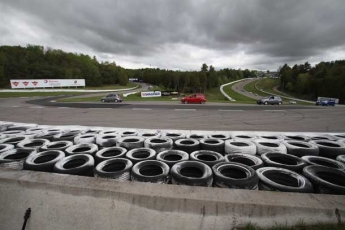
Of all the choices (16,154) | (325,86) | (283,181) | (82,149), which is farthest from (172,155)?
(325,86)

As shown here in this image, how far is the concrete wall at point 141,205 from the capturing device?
1926 mm

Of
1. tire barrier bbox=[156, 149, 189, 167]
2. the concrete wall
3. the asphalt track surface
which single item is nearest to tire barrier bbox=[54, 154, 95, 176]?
the concrete wall

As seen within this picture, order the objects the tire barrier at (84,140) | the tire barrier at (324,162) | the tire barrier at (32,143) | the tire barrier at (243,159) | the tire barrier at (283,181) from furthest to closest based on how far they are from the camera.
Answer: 1. the tire barrier at (84,140)
2. the tire barrier at (32,143)
3. the tire barrier at (243,159)
4. the tire barrier at (324,162)
5. the tire barrier at (283,181)

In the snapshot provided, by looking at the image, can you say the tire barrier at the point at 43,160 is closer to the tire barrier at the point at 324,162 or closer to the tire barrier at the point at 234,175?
the tire barrier at the point at 234,175

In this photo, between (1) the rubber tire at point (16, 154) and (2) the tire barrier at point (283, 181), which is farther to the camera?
(1) the rubber tire at point (16, 154)

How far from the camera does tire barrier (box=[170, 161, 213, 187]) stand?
8.39ft

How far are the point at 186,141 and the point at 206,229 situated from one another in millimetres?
2678

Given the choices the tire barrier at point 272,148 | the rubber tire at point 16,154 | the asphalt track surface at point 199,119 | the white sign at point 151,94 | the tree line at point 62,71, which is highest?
the tree line at point 62,71

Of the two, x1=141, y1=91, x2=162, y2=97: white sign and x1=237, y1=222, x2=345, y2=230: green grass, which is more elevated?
x1=141, y1=91, x2=162, y2=97: white sign

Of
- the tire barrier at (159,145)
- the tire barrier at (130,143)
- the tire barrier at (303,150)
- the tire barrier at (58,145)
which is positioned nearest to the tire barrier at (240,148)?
the tire barrier at (303,150)

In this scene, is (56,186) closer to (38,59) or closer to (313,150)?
(313,150)

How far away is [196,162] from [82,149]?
9.65 feet

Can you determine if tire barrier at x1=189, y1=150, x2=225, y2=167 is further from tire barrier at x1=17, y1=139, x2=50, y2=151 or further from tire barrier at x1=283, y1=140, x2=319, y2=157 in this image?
tire barrier at x1=17, y1=139, x2=50, y2=151

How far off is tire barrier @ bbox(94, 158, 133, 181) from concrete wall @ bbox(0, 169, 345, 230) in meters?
0.42
